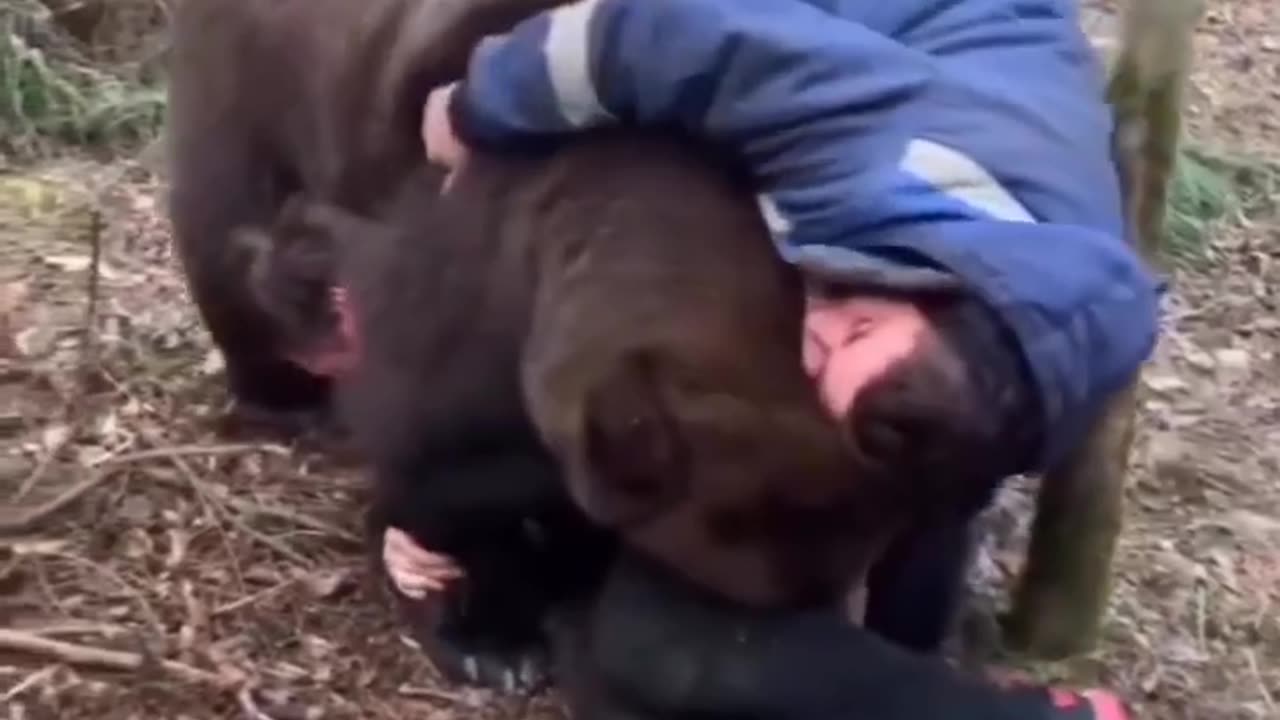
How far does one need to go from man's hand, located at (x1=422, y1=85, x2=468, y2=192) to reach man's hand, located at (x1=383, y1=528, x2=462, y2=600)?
0.38 m

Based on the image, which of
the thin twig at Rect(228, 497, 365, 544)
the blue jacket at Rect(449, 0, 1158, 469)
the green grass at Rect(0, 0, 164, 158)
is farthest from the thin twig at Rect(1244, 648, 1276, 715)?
the green grass at Rect(0, 0, 164, 158)

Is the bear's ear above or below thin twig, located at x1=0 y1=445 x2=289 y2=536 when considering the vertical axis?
above

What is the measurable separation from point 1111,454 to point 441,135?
28.0 inches

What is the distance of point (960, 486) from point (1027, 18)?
0.41 m

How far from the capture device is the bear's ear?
1565 mm

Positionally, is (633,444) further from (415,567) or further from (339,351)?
(339,351)

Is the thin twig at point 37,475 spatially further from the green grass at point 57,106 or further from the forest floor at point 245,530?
the green grass at point 57,106

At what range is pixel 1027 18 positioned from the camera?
5.50 feet

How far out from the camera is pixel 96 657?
2041mm

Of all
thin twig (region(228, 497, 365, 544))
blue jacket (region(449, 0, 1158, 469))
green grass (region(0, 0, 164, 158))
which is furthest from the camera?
green grass (region(0, 0, 164, 158))

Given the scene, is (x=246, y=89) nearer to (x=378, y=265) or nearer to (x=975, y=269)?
(x=378, y=265)

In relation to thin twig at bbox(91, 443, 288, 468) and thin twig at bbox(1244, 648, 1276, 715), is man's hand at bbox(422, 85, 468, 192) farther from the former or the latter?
thin twig at bbox(1244, 648, 1276, 715)

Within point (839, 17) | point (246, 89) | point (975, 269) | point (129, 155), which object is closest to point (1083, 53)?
point (839, 17)

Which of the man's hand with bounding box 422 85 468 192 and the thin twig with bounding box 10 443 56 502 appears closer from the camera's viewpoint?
the man's hand with bounding box 422 85 468 192
